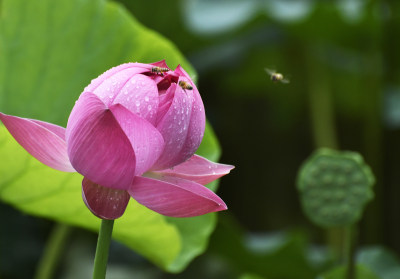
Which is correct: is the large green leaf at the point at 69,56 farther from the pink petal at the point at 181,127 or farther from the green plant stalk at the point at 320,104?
the green plant stalk at the point at 320,104

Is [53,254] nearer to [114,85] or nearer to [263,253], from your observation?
[263,253]

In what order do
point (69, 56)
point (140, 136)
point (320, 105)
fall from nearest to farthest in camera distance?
1. point (140, 136)
2. point (69, 56)
3. point (320, 105)

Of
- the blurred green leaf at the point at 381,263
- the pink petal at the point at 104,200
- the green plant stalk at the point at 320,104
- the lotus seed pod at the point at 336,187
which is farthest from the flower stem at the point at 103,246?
the green plant stalk at the point at 320,104

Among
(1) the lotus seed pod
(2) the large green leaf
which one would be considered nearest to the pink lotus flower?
(1) the lotus seed pod

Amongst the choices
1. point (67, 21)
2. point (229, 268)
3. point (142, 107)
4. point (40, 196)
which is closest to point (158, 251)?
point (40, 196)

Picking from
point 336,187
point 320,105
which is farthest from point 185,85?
point 320,105

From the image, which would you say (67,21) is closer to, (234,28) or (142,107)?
(142,107)
